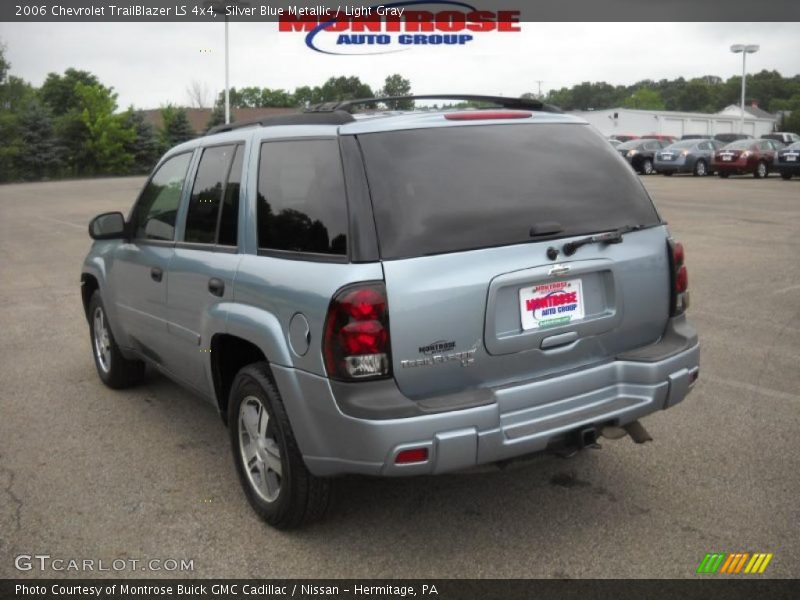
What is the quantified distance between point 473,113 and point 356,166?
703 mm

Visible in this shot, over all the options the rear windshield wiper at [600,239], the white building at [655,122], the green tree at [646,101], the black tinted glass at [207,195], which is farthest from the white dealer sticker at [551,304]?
the green tree at [646,101]

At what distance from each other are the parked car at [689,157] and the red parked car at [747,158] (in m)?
1.61

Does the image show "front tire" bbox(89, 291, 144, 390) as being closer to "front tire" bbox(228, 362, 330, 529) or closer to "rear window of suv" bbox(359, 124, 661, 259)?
"front tire" bbox(228, 362, 330, 529)

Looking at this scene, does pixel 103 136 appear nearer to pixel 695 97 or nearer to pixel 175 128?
pixel 175 128

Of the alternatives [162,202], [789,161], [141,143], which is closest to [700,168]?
[789,161]

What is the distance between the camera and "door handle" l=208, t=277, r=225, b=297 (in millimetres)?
3869

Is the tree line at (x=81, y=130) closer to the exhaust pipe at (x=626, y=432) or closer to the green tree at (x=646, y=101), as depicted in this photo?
the exhaust pipe at (x=626, y=432)

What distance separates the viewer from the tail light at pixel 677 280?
3.81 metres

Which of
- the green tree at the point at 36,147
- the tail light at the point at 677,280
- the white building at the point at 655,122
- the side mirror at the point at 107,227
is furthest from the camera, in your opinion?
the white building at the point at 655,122

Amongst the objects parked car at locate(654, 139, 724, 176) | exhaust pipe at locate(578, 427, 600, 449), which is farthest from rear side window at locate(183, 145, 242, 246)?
parked car at locate(654, 139, 724, 176)

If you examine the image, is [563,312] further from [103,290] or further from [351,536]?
[103,290]

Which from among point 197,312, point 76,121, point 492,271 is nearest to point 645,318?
point 492,271

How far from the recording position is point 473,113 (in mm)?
3623

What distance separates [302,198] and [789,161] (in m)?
29.5
